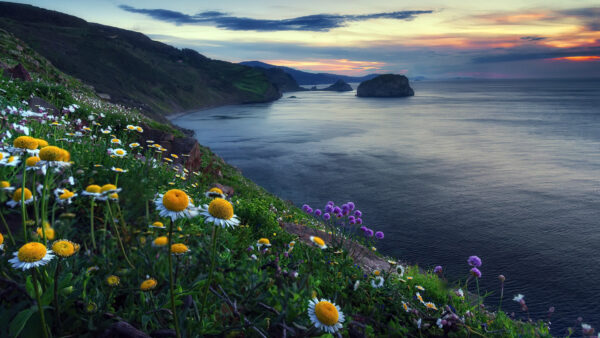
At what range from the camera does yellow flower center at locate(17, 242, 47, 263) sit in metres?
1.76

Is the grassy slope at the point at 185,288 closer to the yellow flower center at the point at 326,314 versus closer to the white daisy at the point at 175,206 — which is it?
the yellow flower center at the point at 326,314

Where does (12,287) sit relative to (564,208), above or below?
above

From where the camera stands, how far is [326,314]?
7.32 feet

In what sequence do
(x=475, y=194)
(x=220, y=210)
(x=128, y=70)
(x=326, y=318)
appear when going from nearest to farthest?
(x=220, y=210) → (x=326, y=318) → (x=475, y=194) → (x=128, y=70)

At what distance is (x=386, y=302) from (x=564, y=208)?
27.3 m

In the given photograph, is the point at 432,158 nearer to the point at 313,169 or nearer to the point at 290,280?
the point at 313,169

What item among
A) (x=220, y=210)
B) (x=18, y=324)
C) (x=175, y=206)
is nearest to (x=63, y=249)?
(x=18, y=324)

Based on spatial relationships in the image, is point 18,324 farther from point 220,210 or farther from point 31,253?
point 220,210

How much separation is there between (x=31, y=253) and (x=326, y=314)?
173cm

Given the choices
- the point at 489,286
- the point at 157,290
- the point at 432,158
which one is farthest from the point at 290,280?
the point at 432,158

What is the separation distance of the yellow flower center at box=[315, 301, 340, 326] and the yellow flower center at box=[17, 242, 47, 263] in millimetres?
1647

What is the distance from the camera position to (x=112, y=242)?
3.29 meters

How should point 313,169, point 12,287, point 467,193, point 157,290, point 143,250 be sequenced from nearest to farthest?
point 12,287
point 157,290
point 143,250
point 467,193
point 313,169

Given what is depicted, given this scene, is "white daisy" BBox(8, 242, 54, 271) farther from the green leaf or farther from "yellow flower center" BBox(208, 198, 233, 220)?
"yellow flower center" BBox(208, 198, 233, 220)
